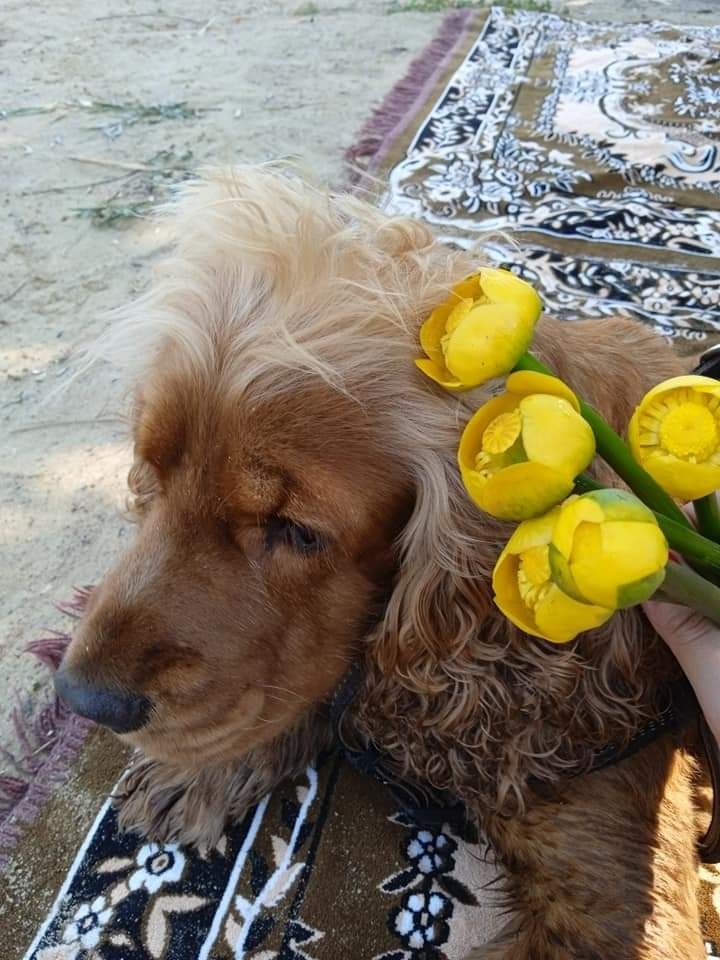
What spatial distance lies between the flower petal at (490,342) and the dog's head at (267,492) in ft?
2.06

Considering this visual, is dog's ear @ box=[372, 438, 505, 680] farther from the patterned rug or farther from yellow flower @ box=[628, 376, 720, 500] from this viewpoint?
yellow flower @ box=[628, 376, 720, 500]

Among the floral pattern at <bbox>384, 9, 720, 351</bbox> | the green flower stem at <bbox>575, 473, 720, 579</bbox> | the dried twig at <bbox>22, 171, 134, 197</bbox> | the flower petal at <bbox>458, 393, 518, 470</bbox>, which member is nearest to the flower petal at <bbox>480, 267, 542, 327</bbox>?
the flower petal at <bbox>458, 393, 518, 470</bbox>

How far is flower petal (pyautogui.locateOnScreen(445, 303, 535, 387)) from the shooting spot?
37.5 inches

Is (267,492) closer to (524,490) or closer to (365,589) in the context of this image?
(365,589)

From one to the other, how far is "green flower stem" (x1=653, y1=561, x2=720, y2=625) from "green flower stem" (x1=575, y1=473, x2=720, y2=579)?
0.07 ft

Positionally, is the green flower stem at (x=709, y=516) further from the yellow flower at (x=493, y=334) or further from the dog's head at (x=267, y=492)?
the dog's head at (x=267, y=492)

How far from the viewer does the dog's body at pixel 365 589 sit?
63.1 inches

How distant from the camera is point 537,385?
0.95 meters

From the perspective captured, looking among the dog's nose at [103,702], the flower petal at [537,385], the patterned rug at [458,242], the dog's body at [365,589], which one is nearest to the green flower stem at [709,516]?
the flower petal at [537,385]

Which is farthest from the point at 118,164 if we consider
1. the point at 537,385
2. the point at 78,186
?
the point at 537,385

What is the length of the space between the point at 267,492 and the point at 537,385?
2.41 ft

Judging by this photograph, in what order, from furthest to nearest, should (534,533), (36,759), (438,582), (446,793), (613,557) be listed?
(36,759), (446,793), (438,582), (534,533), (613,557)

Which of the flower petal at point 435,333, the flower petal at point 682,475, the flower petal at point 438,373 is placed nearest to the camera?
the flower petal at point 682,475

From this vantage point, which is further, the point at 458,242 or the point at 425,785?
the point at 458,242
